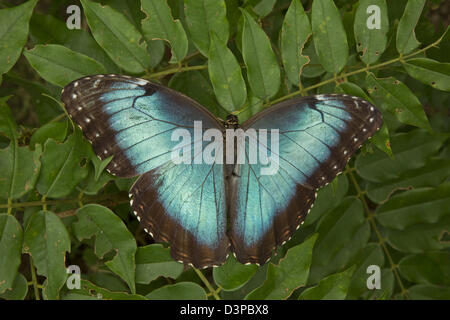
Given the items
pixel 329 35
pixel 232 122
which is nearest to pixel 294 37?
pixel 329 35

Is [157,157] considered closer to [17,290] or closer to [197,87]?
[197,87]

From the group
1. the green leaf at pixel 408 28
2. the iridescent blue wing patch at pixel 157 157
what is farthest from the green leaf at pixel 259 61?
the green leaf at pixel 408 28

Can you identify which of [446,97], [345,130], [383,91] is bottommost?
[345,130]

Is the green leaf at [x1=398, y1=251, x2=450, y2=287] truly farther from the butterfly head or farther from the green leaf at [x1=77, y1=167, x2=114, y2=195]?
the green leaf at [x1=77, y1=167, x2=114, y2=195]

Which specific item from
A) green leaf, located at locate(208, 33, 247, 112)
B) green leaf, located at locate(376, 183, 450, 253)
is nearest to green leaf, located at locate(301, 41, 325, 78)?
green leaf, located at locate(208, 33, 247, 112)

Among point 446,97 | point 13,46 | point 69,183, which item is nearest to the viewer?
point 13,46

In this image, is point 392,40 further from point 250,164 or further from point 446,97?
point 250,164
